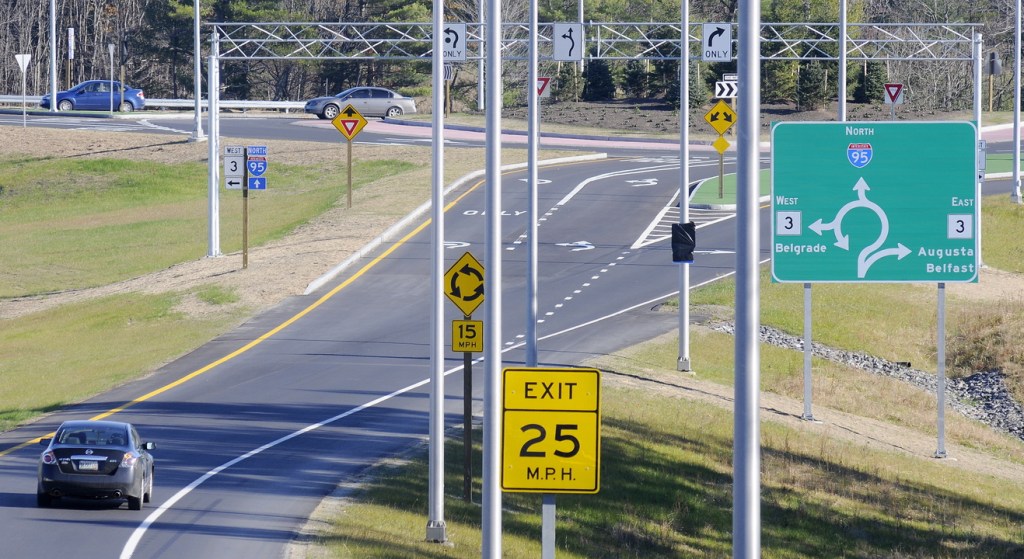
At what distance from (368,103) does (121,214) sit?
72.2 feet

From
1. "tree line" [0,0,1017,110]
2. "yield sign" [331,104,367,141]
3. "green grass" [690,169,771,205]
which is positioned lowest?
"green grass" [690,169,771,205]

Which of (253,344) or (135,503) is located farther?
(253,344)

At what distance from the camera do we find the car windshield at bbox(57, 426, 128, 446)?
53.4 ft

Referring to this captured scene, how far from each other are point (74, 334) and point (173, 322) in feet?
7.68

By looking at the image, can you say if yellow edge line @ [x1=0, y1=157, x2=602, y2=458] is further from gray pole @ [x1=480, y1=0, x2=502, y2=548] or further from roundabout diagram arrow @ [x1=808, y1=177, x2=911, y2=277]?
roundabout diagram arrow @ [x1=808, y1=177, x2=911, y2=277]

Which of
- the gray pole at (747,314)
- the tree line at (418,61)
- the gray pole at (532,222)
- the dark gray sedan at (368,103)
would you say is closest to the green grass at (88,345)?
the gray pole at (532,222)

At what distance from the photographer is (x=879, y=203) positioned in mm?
22938

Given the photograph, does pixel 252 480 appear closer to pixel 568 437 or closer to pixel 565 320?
pixel 568 437

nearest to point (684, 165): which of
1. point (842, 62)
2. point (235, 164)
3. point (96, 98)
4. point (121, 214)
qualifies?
point (842, 62)

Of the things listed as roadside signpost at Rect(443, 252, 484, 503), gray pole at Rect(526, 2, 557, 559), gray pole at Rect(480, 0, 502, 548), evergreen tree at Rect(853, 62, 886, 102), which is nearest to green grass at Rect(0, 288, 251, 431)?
gray pole at Rect(526, 2, 557, 559)

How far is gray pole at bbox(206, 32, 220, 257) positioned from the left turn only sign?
21.3m

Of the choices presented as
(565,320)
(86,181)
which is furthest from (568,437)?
(86,181)

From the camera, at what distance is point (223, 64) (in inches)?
3401

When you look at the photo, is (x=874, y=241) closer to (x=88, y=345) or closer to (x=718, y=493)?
(x=718, y=493)
